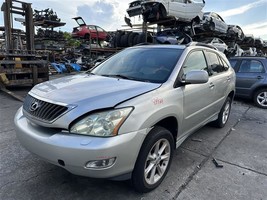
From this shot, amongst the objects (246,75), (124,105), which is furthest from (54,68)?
(124,105)

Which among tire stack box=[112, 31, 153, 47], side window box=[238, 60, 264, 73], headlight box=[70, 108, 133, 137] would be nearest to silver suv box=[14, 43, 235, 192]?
headlight box=[70, 108, 133, 137]

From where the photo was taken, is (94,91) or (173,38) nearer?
(94,91)

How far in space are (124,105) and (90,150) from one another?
0.51 m

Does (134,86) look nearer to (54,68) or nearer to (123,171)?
(123,171)

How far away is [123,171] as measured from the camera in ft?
6.68

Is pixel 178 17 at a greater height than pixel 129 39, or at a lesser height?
greater

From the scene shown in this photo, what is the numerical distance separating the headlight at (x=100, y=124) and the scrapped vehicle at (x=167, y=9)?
10.4 meters

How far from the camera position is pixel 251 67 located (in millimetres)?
7477

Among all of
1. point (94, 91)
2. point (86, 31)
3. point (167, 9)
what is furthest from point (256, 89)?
point (86, 31)

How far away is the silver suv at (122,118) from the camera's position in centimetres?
192

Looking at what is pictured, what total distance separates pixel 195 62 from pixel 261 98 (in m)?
5.11

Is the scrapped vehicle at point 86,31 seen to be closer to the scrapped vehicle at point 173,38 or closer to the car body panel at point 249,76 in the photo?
the scrapped vehicle at point 173,38

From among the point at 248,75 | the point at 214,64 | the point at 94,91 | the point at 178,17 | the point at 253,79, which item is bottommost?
the point at 253,79

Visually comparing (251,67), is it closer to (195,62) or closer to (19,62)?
(195,62)
